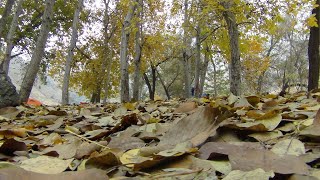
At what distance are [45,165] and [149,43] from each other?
21.8m

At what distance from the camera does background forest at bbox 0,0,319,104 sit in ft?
26.6

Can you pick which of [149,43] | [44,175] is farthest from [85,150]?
[149,43]

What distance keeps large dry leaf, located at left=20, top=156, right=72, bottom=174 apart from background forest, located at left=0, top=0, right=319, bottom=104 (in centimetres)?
632

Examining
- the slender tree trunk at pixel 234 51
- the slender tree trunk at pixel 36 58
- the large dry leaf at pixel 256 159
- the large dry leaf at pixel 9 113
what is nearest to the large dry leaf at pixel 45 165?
the large dry leaf at pixel 256 159

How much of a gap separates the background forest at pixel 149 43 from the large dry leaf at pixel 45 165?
6.32 metres

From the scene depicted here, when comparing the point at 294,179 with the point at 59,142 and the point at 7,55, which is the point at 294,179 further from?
the point at 7,55

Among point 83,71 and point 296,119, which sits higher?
point 83,71

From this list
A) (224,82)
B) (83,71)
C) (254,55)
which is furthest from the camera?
(224,82)

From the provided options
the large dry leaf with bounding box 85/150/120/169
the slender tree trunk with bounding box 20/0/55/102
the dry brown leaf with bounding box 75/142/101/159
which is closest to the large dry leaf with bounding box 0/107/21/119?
the dry brown leaf with bounding box 75/142/101/159

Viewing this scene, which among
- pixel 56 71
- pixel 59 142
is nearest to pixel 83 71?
pixel 56 71

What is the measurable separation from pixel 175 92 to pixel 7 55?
24895 millimetres

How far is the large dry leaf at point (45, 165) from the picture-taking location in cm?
Answer: 93

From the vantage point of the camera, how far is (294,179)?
0.72 metres

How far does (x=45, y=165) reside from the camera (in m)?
0.98
